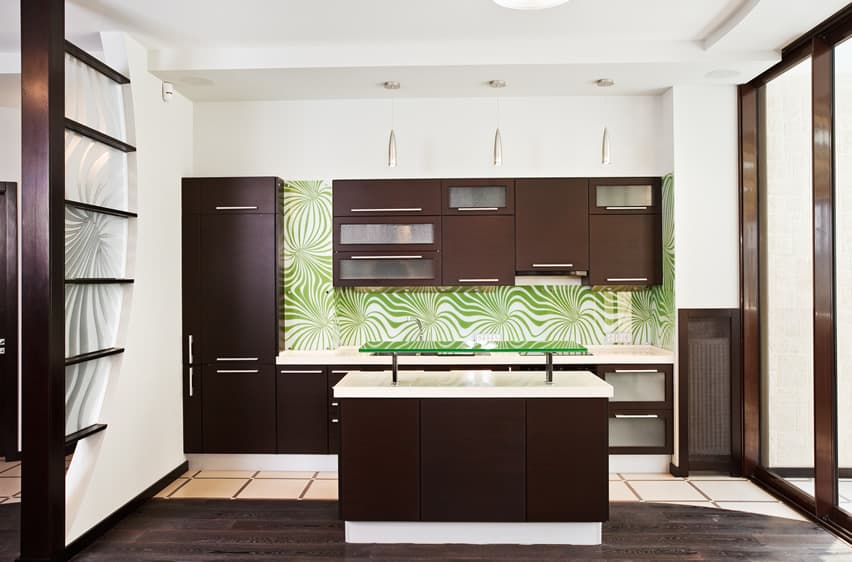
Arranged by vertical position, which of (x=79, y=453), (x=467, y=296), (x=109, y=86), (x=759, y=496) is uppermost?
(x=109, y=86)

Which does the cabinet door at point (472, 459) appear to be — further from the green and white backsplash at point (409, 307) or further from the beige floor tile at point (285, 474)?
the green and white backsplash at point (409, 307)

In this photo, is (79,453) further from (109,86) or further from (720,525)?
(720,525)

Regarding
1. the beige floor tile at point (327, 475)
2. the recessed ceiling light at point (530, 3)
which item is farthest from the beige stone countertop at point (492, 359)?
the recessed ceiling light at point (530, 3)

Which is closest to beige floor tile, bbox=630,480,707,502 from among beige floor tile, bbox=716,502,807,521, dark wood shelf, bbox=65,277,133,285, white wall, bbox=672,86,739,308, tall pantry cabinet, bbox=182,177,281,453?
beige floor tile, bbox=716,502,807,521

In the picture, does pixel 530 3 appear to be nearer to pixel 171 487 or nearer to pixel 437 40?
pixel 437 40

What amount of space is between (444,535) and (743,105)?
3.77 metres

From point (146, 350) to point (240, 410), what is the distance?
951mm

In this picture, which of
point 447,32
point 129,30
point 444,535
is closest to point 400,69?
point 447,32

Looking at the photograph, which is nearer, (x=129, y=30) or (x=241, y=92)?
(x=129, y=30)

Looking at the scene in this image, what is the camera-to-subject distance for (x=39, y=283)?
3277mm

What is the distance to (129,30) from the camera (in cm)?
417

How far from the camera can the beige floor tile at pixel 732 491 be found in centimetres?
441

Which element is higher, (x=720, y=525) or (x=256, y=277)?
(x=256, y=277)

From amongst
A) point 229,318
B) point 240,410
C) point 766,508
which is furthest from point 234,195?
point 766,508
